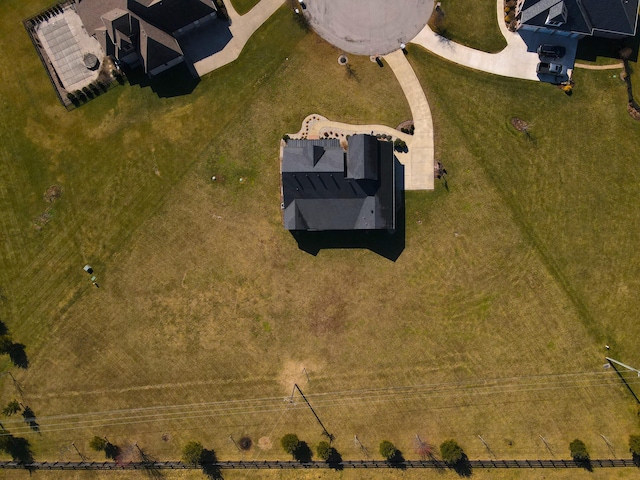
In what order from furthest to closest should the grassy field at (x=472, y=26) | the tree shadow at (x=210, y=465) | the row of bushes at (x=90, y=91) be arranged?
the row of bushes at (x=90, y=91), the grassy field at (x=472, y=26), the tree shadow at (x=210, y=465)

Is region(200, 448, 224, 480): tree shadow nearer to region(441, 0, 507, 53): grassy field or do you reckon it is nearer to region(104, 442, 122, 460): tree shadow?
region(104, 442, 122, 460): tree shadow

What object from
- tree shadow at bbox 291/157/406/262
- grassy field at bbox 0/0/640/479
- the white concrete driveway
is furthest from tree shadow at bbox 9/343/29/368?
the white concrete driveway

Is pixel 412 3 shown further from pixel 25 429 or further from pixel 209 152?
pixel 25 429

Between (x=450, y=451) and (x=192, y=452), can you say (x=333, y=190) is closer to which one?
(x=450, y=451)

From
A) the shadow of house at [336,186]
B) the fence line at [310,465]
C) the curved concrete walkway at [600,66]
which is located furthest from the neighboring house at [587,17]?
the fence line at [310,465]

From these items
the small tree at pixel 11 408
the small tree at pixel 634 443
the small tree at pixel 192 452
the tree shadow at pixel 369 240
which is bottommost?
the small tree at pixel 192 452

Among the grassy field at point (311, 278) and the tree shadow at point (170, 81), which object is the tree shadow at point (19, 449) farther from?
the tree shadow at point (170, 81)

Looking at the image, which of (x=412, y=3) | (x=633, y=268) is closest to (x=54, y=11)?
(x=412, y=3)

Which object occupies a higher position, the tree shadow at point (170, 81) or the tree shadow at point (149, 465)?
the tree shadow at point (170, 81)
